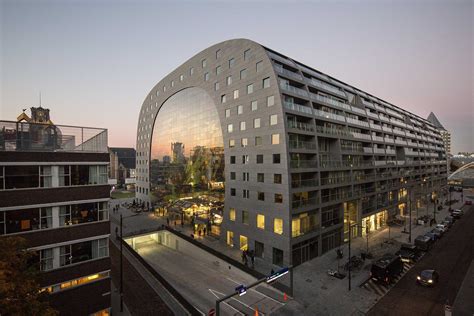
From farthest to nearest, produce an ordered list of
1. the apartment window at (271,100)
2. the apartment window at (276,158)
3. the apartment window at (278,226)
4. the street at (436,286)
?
the apartment window at (271,100) < the apartment window at (276,158) < the apartment window at (278,226) < the street at (436,286)

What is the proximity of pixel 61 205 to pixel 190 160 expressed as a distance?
Answer: 101 feet

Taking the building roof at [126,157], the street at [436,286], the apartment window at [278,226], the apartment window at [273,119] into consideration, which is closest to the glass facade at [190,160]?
the apartment window at [273,119]

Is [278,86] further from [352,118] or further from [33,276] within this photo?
[33,276]

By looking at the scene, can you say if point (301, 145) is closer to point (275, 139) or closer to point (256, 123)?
point (275, 139)

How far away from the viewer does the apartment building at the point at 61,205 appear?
17.3 m

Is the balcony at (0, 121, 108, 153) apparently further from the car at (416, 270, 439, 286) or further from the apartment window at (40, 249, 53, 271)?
the car at (416, 270, 439, 286)

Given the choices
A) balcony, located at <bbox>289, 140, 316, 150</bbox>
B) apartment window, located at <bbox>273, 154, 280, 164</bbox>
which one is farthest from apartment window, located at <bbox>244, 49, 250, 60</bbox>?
apartment window, located at <bbox>273, 154, 280, 164</bbox>

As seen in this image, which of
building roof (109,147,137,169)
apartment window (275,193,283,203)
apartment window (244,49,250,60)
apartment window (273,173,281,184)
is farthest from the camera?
building roof (109,147,137,169)

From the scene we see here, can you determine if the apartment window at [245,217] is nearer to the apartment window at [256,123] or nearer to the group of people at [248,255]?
the group of people at [248,255]

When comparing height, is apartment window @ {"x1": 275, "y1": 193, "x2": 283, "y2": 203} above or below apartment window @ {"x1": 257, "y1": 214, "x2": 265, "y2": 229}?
above

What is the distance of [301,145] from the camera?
33.8m

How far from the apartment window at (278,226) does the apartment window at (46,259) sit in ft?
78.3

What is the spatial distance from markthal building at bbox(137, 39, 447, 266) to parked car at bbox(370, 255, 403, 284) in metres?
8.74

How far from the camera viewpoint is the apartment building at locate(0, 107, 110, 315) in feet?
56.9
